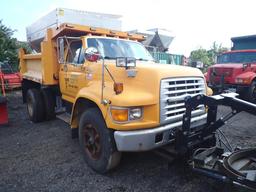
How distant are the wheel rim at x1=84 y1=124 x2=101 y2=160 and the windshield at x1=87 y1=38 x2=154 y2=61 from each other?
4.56 feet

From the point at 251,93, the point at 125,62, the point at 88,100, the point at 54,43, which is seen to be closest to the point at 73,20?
the point at 54,43

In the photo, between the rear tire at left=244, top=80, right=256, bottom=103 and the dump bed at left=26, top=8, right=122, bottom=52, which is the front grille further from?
the rear tire at left=244, top=80, right=256, bottom=103

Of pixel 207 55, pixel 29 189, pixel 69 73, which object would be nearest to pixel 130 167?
pixel 29 189

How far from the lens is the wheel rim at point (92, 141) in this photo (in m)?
3.63

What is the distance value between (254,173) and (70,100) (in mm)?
3744

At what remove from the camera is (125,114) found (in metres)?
3.10

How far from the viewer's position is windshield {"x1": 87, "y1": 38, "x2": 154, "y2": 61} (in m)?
4.54

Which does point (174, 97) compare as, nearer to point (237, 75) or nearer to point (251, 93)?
point (251, 93)

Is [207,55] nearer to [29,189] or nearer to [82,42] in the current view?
[82,42]

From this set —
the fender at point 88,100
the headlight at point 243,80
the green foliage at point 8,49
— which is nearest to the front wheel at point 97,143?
the fender at point 88,100

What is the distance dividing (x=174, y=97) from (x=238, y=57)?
8.16 meters

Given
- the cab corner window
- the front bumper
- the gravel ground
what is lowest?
the gravel ground

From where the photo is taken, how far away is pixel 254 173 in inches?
101

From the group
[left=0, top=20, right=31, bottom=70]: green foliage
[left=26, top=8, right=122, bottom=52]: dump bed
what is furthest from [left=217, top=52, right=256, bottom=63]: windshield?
[left=0, top=20, right=31, bottom=70]: green foliage
